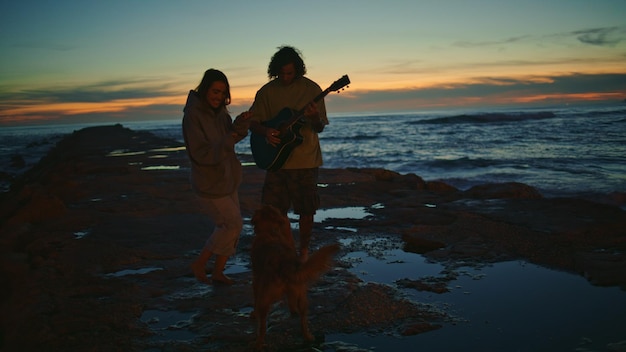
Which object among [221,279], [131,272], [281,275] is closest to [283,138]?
[221,279]

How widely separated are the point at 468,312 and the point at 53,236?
5.36 metres

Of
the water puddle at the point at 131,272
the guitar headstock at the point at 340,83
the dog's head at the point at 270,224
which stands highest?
the guitar headstock at the point at 340,83

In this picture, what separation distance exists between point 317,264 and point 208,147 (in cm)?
184

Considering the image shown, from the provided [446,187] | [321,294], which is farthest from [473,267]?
[446,187]

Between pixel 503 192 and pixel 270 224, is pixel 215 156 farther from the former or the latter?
pixel 503 192

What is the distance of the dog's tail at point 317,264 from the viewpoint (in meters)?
2.80

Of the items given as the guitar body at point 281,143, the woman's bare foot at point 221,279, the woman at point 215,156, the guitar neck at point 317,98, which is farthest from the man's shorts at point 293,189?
the woman's bare foot at point 221,279

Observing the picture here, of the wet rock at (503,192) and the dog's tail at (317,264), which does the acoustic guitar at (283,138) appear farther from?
the wet rock at (503,192)

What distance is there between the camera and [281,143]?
4.61 metres

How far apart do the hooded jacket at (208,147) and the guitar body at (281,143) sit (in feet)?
1.46

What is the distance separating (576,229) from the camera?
243 inches

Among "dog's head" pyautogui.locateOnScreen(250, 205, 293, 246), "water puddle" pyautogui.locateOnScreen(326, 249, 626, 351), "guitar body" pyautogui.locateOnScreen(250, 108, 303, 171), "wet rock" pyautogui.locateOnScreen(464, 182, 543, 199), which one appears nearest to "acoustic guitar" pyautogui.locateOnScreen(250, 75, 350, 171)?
"guitar body" pyautogui.locateOnScreen(250, 108, 303, 171)

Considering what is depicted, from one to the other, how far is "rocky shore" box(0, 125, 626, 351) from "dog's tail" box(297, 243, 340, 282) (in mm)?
548

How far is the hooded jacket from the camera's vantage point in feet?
13.7
